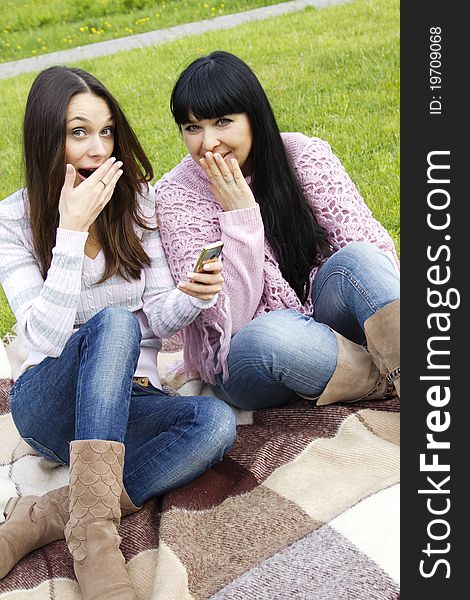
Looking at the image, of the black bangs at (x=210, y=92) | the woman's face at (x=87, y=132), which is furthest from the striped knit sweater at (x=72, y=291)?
the black bangs at (x=210, y=92)

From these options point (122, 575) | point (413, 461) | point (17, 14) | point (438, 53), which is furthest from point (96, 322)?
point (17, 14)

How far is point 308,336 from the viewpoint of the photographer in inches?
114

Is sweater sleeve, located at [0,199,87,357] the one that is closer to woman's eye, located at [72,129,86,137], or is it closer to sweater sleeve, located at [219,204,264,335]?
woman's eye, located at [72,129,86,137]

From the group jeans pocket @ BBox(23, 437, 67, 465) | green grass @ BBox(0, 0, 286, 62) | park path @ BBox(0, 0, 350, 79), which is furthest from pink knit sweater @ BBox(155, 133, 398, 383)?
green grass @ BBox(0, 0, 286, 62)

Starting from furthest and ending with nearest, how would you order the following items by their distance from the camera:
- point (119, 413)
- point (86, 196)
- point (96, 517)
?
point (86, 196), point (119, 413), point (96, 517)

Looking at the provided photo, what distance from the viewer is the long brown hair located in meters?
2.81

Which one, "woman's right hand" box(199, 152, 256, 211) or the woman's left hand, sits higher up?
"woman's right hand" box(199, 152, 256, 211)

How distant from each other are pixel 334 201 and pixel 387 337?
0.61m

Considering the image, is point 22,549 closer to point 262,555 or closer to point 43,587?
point 43,587

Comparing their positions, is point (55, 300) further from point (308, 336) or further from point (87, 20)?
point (87, 20)

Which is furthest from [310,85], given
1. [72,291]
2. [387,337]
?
[72,291]

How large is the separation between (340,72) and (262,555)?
496 cm

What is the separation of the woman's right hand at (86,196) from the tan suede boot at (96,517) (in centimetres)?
69

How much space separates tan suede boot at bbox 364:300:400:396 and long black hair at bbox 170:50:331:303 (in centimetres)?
44
